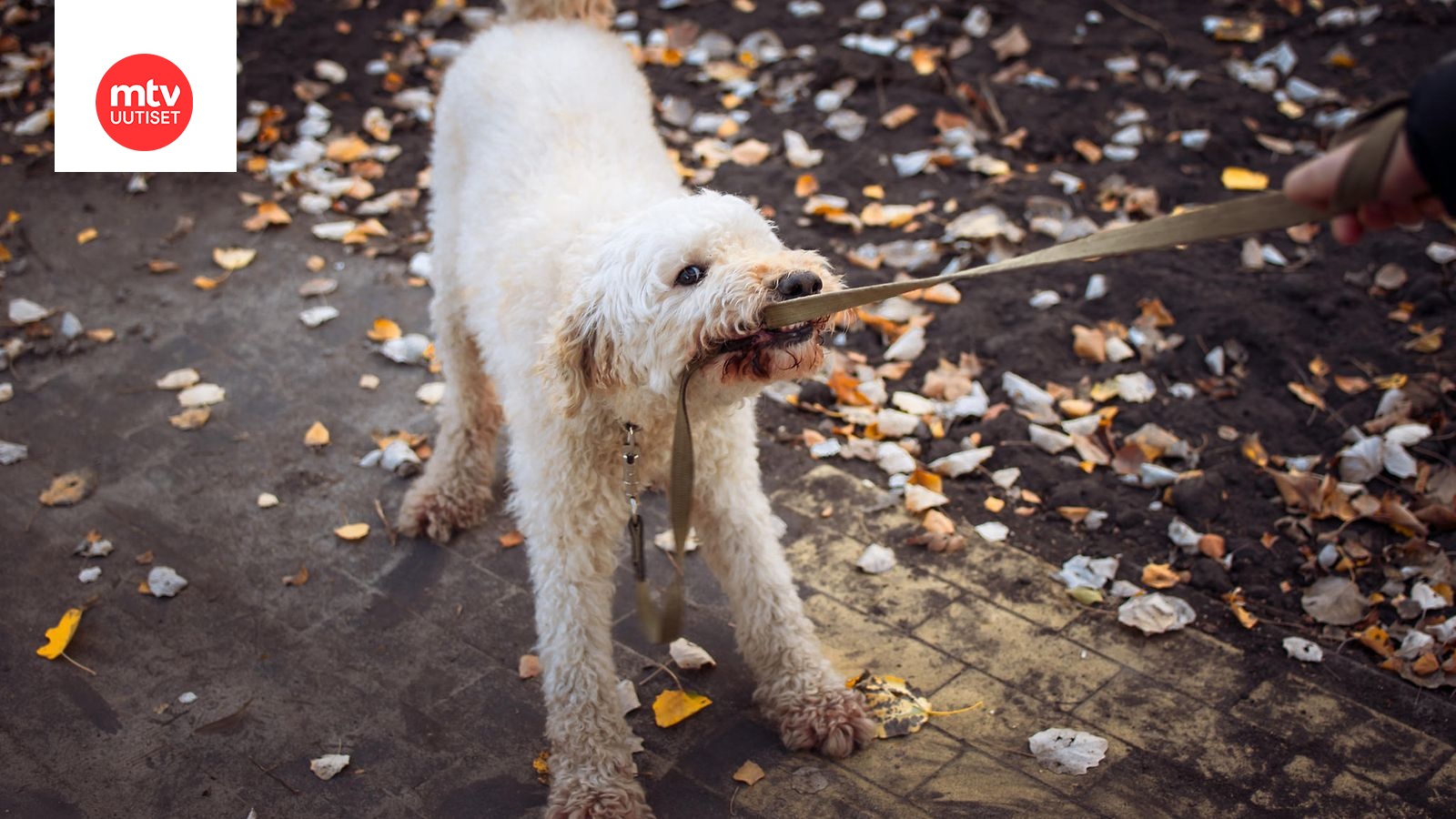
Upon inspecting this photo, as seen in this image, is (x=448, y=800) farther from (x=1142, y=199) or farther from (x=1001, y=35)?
(x=1001, y=35)

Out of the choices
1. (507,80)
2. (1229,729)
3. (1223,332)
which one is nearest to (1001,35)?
(1223,332)

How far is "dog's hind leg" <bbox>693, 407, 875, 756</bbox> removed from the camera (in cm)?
308

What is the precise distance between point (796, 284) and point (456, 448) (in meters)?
1.95

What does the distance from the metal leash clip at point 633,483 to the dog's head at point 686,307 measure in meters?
0.19

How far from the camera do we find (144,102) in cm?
554

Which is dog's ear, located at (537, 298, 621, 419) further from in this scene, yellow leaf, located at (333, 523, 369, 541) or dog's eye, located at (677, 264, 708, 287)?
yellow leaf, located at (333, 523, 369, 541)

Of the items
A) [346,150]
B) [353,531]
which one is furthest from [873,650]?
[346,150]

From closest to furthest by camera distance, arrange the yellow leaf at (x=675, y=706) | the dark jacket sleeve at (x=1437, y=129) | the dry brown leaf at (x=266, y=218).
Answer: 1. the dark jacket sleeve at (x=1437, y=129)
2. the yellow leaf at (x=675, y=706)
3. the dry brown leaf at (x=266, y=218)

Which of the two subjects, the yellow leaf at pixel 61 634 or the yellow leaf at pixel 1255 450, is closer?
the yellow leaf at pixel 61 634

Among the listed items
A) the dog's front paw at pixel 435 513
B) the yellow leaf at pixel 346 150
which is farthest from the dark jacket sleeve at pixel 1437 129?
the yellow leaf at pixel 346 150

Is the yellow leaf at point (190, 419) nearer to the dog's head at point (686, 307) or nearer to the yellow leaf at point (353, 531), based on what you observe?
the yellow leaf at point (353, 531)

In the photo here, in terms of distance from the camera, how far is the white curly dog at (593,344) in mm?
2562

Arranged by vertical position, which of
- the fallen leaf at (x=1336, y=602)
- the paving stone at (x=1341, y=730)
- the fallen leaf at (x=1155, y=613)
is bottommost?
the fallen leaf at (x=1155, y=613)

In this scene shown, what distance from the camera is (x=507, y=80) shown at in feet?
11.8
